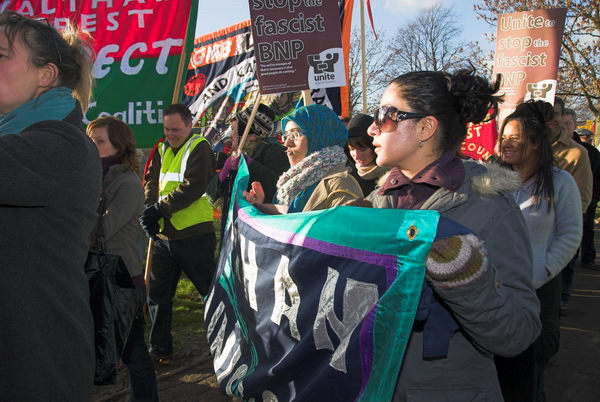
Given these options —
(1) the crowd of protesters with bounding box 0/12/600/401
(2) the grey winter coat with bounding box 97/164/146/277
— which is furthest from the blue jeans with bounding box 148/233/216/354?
(1) the crowd of protesters with bounding box 0/12/600/401

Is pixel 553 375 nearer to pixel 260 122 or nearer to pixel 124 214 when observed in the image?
pixel 260 122

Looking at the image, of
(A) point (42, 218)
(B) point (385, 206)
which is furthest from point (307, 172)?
(A) point (42, 218)

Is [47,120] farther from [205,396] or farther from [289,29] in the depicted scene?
[289,29]

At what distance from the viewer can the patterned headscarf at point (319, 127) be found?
3074 mm

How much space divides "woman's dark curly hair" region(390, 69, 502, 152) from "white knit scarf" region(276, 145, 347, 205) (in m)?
1.14

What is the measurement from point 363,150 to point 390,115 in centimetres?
245

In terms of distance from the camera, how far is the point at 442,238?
1307 millimetres

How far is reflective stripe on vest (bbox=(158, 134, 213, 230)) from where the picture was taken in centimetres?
433

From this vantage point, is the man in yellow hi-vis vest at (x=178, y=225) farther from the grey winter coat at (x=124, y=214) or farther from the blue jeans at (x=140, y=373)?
the blue jeans at (x=140, y=373)

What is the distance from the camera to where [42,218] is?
1.51 meters

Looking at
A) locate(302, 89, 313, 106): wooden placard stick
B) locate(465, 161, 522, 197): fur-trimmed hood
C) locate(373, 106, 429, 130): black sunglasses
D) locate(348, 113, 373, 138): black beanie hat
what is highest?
locate(302, 89, 313, 106): wooden placard stick

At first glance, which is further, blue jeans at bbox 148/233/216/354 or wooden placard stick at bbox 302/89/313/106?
wooden placard stick at bbox 302/89/313/106

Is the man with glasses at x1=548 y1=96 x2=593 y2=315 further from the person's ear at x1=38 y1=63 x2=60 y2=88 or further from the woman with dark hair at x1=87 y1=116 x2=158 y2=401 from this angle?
the person's ear at x1=38 y1=63 x2=60 y2=88

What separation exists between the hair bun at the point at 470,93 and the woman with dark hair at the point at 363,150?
7.39 ft
